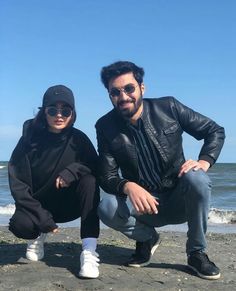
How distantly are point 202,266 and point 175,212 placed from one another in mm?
561

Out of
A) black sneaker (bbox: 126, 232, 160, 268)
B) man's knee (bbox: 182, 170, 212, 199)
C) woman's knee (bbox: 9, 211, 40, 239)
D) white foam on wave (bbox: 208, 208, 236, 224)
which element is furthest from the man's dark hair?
white foam on wave (bbox: 208, 208, 236, 224)

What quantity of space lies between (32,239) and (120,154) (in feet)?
3.81

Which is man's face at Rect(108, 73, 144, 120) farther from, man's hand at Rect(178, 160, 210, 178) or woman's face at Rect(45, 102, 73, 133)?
man's hand at Rect(178, 160, 210, 178)

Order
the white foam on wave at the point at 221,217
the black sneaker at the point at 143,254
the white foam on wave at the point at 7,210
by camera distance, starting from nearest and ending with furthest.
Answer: the black sneaker at the point at 143,254 → the white foam on wave at the point at 221,217 → the white foam on wave at the point at 7,210

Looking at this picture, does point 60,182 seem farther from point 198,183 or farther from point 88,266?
point 198,183

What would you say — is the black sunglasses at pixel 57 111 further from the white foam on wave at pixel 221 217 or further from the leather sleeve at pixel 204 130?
the white foam on wave at pixel 221 217

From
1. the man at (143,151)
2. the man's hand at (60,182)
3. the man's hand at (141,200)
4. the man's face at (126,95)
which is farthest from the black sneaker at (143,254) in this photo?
the man's face at (126,95)

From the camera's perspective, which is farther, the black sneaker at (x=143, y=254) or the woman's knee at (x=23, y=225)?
the black sneaker at (x=143, y=254)

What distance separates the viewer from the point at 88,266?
3.77m

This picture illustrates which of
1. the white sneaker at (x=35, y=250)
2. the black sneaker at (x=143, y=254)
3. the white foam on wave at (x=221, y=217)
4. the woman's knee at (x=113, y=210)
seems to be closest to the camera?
the woman's knee at (x=113, y=210)

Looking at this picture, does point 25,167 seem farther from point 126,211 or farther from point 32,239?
point 126,211

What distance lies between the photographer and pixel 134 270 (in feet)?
13.3

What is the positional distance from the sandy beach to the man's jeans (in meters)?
0.32

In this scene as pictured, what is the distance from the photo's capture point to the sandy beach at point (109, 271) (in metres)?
3.62
